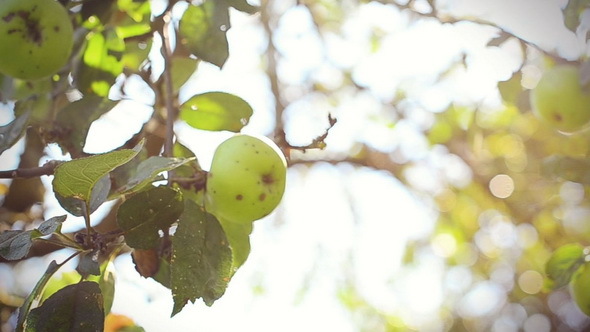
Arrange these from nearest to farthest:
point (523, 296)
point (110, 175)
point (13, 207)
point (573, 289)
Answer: point (110, 175), point (573, 289), point (13, 207), point (523, 296)

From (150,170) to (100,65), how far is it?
0.58 metres

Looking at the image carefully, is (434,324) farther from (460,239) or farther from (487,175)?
(487,175)

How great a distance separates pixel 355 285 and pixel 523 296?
1060 mm

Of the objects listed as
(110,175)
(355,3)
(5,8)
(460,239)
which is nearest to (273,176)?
(110,175)

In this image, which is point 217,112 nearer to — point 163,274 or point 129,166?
point 129,166

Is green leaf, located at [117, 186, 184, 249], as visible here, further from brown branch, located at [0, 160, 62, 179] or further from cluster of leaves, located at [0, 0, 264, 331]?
brown branch, located at [0, 160, 62, 179]

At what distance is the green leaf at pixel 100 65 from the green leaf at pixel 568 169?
3.32 ft

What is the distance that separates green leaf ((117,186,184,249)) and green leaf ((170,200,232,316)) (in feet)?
0.09

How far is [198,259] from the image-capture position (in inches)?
38.6

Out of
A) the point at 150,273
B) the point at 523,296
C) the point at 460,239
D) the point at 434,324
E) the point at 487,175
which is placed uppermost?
the point at 150,273

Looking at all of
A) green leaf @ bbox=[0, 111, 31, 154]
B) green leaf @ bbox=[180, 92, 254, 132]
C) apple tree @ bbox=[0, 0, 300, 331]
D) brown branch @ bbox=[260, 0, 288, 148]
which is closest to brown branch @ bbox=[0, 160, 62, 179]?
apple tree @ bbox=[0, 0, 300, 331]

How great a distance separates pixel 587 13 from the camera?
1319mm

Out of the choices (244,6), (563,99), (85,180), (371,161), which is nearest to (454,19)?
(563,99)

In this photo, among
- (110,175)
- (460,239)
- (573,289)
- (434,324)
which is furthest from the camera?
(434,324)
